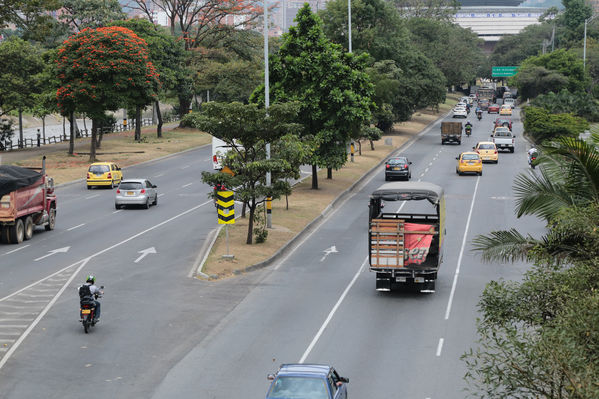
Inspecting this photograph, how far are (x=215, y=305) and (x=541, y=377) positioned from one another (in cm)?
1619

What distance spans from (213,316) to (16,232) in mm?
13592

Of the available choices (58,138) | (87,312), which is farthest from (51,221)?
(58,138)

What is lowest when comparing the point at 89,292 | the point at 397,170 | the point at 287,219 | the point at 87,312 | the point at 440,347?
the point at 440,347

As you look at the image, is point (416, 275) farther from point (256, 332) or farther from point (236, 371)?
point (236, 371)

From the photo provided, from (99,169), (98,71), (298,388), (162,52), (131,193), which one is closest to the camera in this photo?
(298,388)

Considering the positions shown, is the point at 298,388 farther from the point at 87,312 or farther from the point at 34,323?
the point at 34,323

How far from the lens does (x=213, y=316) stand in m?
24.7

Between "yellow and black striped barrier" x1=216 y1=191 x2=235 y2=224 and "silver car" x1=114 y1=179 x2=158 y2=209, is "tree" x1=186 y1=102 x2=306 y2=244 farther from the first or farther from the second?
"silver car" x1=114 y1=179 x2=158 y2=209

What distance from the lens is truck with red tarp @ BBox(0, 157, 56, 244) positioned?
34.2 meters

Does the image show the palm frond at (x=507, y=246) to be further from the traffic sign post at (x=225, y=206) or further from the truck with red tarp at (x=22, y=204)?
the truck with red tarp at (x=22, y=204)

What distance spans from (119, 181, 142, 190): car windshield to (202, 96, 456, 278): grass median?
625cm

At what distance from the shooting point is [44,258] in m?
32.1

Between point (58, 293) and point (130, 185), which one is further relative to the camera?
point (130, 185)

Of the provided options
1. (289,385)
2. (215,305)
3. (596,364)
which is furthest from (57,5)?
(596,364)
